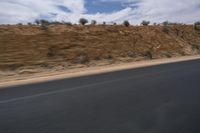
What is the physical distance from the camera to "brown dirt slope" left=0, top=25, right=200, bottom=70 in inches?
1076

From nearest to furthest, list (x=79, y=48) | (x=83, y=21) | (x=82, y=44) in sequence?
(x=79, y=48) < (x=82, y=44) < (x=83, y=21)

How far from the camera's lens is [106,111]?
26.9ft

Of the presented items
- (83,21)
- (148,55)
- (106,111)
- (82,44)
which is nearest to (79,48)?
(82,44)

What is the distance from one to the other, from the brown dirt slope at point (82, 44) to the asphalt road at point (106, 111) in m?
13.7

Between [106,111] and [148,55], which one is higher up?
[106,111]

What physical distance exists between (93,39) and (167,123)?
3046 centimetres

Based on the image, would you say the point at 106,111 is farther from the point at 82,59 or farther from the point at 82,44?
the point at 82,44

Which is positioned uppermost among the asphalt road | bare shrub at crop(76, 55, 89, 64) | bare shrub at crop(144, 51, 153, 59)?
the asphalt road

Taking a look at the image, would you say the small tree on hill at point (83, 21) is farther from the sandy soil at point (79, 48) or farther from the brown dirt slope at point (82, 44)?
the brown dirt slope at point (82, 44)

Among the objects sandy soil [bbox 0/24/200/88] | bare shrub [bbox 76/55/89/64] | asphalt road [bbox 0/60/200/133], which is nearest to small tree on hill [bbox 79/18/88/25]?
sandy soil [bbox 0/24/200/88]

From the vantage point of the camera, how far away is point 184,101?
9250mm

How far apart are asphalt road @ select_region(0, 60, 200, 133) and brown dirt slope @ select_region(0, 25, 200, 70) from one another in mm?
13740

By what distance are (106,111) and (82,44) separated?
2610 centimetres

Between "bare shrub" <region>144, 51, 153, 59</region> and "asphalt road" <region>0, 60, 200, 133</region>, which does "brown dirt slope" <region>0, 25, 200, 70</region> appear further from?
"asphalt road" <region>0, 60, 200, 133</region>
